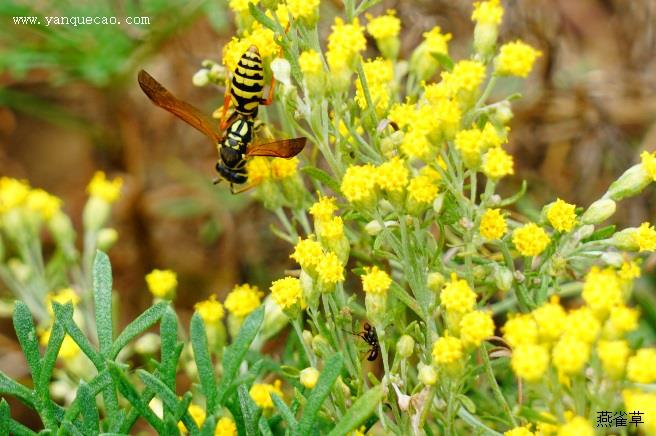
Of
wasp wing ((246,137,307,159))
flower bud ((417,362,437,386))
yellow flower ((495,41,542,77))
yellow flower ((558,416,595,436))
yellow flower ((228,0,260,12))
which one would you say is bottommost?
flower bud ((417,362,437,386))

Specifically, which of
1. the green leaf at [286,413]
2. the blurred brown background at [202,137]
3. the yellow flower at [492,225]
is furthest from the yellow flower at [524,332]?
the blurred brown background at [202,137]

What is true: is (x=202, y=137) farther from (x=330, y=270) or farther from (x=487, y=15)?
(x=330, y=270)

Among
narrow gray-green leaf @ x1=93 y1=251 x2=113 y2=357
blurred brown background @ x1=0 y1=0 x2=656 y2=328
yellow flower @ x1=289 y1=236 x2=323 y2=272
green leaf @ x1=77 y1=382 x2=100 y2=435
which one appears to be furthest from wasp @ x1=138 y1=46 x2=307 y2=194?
blurred brown background @ x1=0 y1=0 x2=656 y2=328

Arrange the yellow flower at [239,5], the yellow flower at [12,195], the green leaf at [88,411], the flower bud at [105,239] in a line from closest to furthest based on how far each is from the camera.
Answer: the green leaf at [88,411], the yellow flower at [239,5], the yellow flower at [12,195], the flower bud at [105,239]

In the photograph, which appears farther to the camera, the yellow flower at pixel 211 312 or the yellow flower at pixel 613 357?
the yellow flower at pixel 211 312

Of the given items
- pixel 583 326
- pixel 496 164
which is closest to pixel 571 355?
pixel 583 326

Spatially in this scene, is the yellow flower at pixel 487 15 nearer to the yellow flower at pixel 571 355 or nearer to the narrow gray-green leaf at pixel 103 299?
the yellow flower at pixel 571 355

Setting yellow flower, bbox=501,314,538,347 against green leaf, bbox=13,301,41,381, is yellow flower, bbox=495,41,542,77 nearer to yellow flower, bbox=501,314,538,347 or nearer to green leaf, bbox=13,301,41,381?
yellow flower, bbox=501,314,538,347
